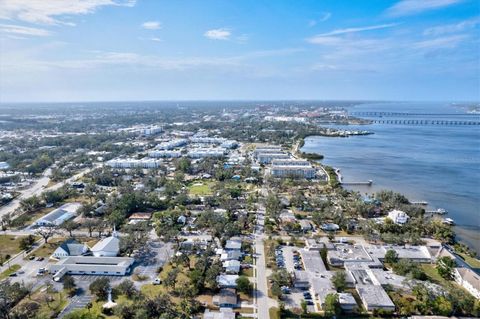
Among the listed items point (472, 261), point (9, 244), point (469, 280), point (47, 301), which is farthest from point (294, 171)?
point (47, 301)

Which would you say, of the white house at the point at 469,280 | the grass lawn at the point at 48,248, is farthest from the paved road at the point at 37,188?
the white house at the point at 469,280

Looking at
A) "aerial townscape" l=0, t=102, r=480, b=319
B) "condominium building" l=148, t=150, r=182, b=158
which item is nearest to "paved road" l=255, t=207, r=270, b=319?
"aerial townscape" l=0, t=102, r=480, b=319

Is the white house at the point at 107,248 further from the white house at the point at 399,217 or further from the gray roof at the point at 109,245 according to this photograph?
the white house at the point at 399,217

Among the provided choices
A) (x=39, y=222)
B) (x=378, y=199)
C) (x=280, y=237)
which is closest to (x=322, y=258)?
(x=280, y=237)

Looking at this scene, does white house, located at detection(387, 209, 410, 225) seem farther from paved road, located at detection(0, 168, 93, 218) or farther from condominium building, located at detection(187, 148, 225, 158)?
paved road, located at detection(0, 168, 93, 218)

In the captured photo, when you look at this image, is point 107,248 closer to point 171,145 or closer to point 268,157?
point 268,157

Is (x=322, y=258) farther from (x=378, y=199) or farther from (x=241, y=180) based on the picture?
(x=241, y=180)
